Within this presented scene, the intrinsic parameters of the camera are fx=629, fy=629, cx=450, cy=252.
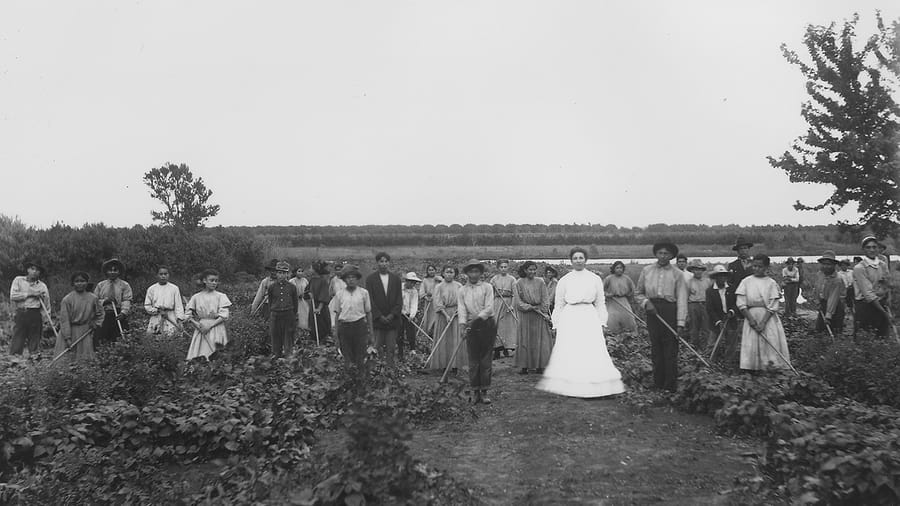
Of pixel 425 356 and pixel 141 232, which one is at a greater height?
pixel 141 232

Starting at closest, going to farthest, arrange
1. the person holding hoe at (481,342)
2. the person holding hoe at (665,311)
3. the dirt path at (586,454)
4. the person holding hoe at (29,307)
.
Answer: the dirt path at (586,454) < the person holding hoe at (481,342) < the person holding hoe at (665,311) < the person holding hoe at (29,307)

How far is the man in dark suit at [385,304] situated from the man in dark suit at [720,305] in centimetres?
526

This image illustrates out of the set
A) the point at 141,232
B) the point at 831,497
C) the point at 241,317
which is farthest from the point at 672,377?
the point at 141,232

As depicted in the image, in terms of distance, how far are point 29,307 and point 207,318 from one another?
360 cm

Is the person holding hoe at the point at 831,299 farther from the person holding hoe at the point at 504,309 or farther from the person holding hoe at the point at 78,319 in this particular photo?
the person holding hoe at the point at 78,319

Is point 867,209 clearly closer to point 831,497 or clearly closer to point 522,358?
point 522,358

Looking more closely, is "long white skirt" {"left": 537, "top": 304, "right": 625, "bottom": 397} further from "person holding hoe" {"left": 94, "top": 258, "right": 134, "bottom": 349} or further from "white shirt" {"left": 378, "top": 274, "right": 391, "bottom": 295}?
"person holding hoe" {"left": 94, "top": 258, "right": 134, "bottom": 349}

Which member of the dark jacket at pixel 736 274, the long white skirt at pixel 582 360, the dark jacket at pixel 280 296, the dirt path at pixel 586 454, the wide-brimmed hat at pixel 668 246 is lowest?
the dirt path at pixel 586 454

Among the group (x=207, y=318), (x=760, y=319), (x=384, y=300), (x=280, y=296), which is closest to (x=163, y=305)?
(x=207, y=318)

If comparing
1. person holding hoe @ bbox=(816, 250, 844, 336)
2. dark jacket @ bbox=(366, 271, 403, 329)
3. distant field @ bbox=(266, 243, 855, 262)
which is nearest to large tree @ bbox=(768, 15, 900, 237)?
person holding hoe @ bbox=(816, 250, 844, 336)

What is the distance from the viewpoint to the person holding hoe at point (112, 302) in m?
10.1

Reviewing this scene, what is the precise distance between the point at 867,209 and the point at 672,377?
9552 millimetres

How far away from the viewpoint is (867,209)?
14516 mm

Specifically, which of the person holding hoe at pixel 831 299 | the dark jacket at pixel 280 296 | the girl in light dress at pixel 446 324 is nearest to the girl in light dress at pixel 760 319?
the person holding hoe at pixel 831 299
